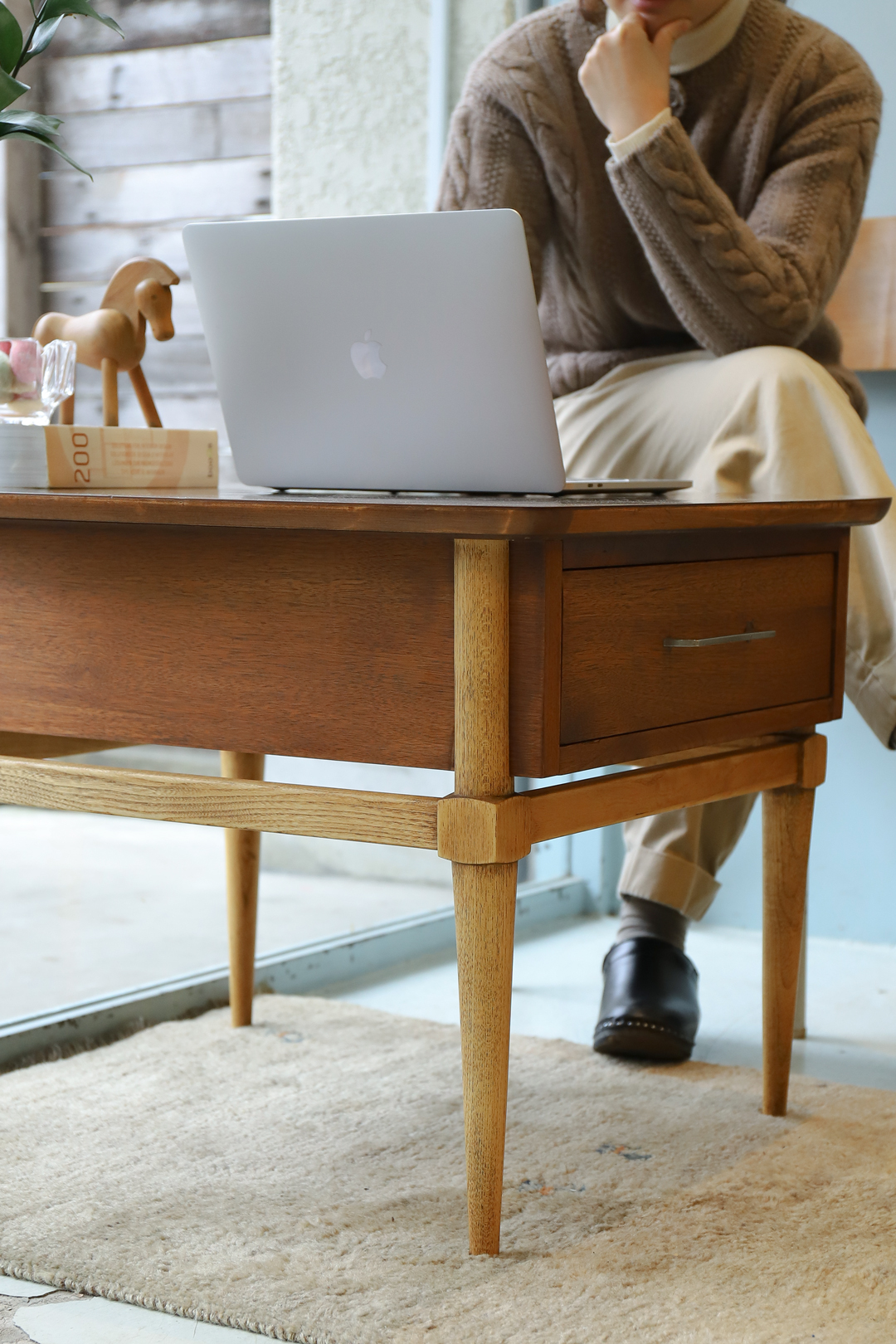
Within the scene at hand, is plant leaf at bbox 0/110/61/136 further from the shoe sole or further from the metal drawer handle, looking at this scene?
the shoe sole

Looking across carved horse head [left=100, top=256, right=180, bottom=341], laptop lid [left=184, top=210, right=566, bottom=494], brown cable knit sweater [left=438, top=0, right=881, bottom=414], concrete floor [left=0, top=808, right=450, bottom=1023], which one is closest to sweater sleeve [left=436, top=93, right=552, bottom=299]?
brown cable knit sweater [left=438, top=0, right=881, bottom=414]

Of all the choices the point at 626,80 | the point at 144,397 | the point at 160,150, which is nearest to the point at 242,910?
the point at 144,397

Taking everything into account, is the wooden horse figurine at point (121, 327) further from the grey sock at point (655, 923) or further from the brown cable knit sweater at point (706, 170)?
the grey sock at point (655, 923)

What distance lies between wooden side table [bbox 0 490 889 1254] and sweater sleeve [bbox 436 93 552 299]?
61 cm

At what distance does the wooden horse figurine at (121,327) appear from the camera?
1.31 m

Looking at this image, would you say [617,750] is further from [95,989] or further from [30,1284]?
[95,989]

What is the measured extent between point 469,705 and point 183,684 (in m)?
0.21

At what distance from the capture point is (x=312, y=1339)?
0.88m

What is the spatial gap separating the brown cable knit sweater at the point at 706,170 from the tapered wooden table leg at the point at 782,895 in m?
0.46

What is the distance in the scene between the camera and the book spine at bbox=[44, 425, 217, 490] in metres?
1.10

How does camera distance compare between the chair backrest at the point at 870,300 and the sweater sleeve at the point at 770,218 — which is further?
the chair backrest at the point at 870,300

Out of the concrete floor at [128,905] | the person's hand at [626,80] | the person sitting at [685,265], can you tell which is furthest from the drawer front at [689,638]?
the concrete floor at [128,905]

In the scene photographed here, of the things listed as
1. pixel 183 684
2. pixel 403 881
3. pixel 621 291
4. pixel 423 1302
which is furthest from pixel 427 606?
pixel 403 881

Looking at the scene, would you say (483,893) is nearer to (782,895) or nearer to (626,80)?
(782,895)
